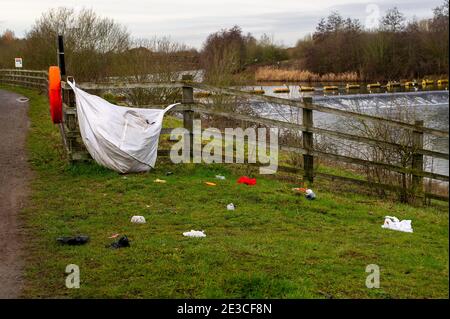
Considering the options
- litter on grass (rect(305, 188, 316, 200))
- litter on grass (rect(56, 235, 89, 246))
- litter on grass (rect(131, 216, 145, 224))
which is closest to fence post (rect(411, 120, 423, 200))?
litter on grass (rect(305, 188, 316, 200))

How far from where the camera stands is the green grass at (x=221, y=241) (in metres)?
4.68

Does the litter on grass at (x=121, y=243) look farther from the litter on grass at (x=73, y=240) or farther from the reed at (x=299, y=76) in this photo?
the reed at (x=299, y=76)

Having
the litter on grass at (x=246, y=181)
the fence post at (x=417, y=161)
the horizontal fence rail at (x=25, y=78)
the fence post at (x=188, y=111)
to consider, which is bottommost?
the litter on grass at (x=246, y=181)

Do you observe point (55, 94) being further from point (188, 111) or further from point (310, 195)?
point (310, 195)

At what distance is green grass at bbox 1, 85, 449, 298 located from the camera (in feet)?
15.3

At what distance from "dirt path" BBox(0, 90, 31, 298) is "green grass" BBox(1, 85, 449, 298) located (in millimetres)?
141

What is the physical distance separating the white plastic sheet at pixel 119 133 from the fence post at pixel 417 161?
4.29 m

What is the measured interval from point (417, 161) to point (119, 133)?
5084mm

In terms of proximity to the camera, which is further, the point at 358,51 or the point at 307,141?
the point at 358,51

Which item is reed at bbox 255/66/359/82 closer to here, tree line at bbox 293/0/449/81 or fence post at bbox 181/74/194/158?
tree line at bbox 293/0/449/81

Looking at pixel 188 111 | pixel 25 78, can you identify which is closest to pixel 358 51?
pixel 25 78

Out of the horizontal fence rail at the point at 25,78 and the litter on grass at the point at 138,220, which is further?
the horizontal fence rail at the point at 25,78

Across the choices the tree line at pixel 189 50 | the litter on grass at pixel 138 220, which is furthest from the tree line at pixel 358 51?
the litter on grass at pixel 138 220

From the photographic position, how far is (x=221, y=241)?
5.98m
